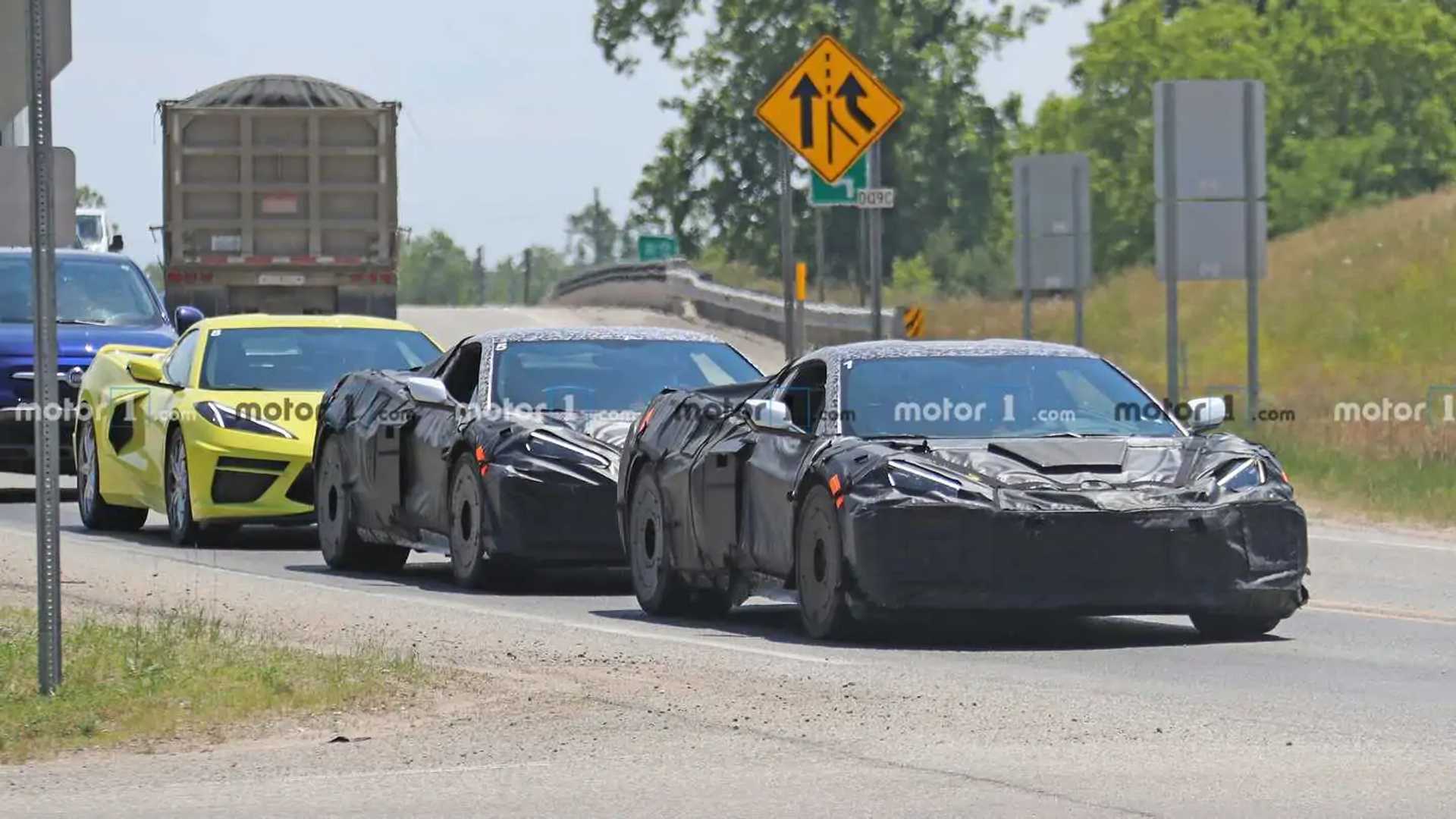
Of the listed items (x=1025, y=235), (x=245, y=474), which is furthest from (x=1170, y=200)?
(x=245, y=474)

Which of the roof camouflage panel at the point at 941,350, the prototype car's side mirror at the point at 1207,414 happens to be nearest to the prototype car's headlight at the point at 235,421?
the roof camouflage panel at the point at 941,350

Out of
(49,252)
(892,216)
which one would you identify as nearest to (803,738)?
(49,252)

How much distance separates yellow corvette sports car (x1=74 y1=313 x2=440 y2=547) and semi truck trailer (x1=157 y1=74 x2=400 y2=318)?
13095 mm

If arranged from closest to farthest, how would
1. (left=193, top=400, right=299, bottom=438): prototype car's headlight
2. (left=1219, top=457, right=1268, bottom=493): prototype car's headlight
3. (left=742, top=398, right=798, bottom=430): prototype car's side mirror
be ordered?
(left=1219, top=457, right=1268, bottom=493): prototype car's headlight < (left=742, top=398, right=798, bottom=430): prototype car's side mirror < (left=193, top=400, right=299, bottom=438): prototype car's headlight

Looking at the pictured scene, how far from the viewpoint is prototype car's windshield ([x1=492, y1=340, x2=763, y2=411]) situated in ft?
54.7

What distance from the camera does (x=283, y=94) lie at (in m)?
35.6

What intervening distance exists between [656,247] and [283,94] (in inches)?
2762

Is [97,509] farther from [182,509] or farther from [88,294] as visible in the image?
[88,294]

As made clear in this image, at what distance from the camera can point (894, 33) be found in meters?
83.0

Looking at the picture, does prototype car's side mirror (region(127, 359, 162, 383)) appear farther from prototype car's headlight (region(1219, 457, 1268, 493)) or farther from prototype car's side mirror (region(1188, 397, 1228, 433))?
prototype car's headlight (region(1219, 457, 1268, 493))

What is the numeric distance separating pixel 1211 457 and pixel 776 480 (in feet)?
6.42

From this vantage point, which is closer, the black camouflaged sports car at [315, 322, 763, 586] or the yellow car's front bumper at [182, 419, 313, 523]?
the black camouflaged sports car at [315, 322, 763, 586]

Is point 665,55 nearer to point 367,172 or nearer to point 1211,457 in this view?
point 367,172

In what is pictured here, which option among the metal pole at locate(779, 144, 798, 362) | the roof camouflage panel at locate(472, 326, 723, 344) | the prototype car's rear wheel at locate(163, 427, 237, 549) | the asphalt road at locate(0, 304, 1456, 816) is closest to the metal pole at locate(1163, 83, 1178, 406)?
the metal pole at locate(779, 144, 798, 362)
